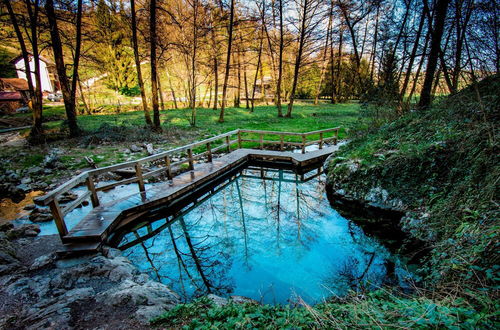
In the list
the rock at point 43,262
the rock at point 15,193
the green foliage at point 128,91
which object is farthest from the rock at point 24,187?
the green foliage at point 128,91

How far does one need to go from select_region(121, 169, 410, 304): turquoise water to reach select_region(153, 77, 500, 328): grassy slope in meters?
0.96

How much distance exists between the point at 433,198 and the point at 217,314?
16.9 ft

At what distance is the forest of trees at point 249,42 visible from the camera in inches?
239

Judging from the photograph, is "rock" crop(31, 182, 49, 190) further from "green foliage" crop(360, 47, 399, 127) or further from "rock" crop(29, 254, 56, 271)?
"green foliage" crop(360, 47, 399, 127)

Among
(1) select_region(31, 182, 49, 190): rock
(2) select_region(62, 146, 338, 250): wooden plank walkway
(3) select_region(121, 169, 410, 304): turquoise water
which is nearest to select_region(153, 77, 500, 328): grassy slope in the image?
(3) select_region(121, 169, 410, 304): turquoise water

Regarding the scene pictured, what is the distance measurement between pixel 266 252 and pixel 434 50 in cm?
882

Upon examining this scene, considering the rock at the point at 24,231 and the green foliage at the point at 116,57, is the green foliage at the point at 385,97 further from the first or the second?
the green foliage at the point at 116,57

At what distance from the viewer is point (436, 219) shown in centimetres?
459

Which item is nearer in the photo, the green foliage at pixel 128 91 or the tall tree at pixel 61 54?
the tall tree at pixel 61 54

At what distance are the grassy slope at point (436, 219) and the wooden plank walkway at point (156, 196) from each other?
2755 millimetres

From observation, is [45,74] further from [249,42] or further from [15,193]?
[15,193]

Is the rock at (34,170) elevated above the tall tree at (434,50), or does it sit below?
below

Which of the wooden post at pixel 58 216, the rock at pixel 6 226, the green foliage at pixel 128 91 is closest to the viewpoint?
the wooden post at pixel 58 216

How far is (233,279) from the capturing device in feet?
15.5
